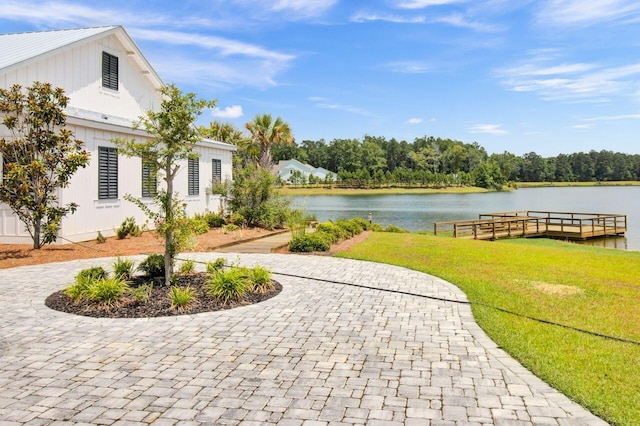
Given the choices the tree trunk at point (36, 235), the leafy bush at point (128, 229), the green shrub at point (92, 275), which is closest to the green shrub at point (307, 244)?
the leafy bush at point (128, 229)

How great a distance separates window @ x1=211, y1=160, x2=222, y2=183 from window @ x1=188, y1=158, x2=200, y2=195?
96cm

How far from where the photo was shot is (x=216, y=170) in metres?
18.6

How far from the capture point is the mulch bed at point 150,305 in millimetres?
5906

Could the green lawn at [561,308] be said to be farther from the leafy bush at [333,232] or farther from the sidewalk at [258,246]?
the sidewalk at [258,246]

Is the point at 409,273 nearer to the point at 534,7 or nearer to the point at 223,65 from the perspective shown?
the point at 534,7

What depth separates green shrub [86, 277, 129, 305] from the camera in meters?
6.15

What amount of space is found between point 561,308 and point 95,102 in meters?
13.6

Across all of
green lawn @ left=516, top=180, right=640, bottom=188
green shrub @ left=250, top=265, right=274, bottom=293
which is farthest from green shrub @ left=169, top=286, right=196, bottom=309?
green lawn @ left=516, top=180, right=640, bottom=188

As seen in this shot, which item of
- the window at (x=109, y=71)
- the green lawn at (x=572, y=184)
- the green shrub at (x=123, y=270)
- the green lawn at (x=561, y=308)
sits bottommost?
the green lawn at (x=561, y=308)

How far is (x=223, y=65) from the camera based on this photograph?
21.4 meters

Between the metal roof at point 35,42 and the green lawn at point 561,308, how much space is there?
9.83 m

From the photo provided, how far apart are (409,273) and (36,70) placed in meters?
11.1

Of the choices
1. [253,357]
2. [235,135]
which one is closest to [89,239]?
[253,357]

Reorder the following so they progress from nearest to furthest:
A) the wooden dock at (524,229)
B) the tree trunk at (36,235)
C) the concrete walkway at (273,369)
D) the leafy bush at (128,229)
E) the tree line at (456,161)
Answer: the concrete walkway at (273,369), the tree trunk at (36,235), the leafy bush at (128,229), the wooden dock at (524,229), the tree line at (456,161)
